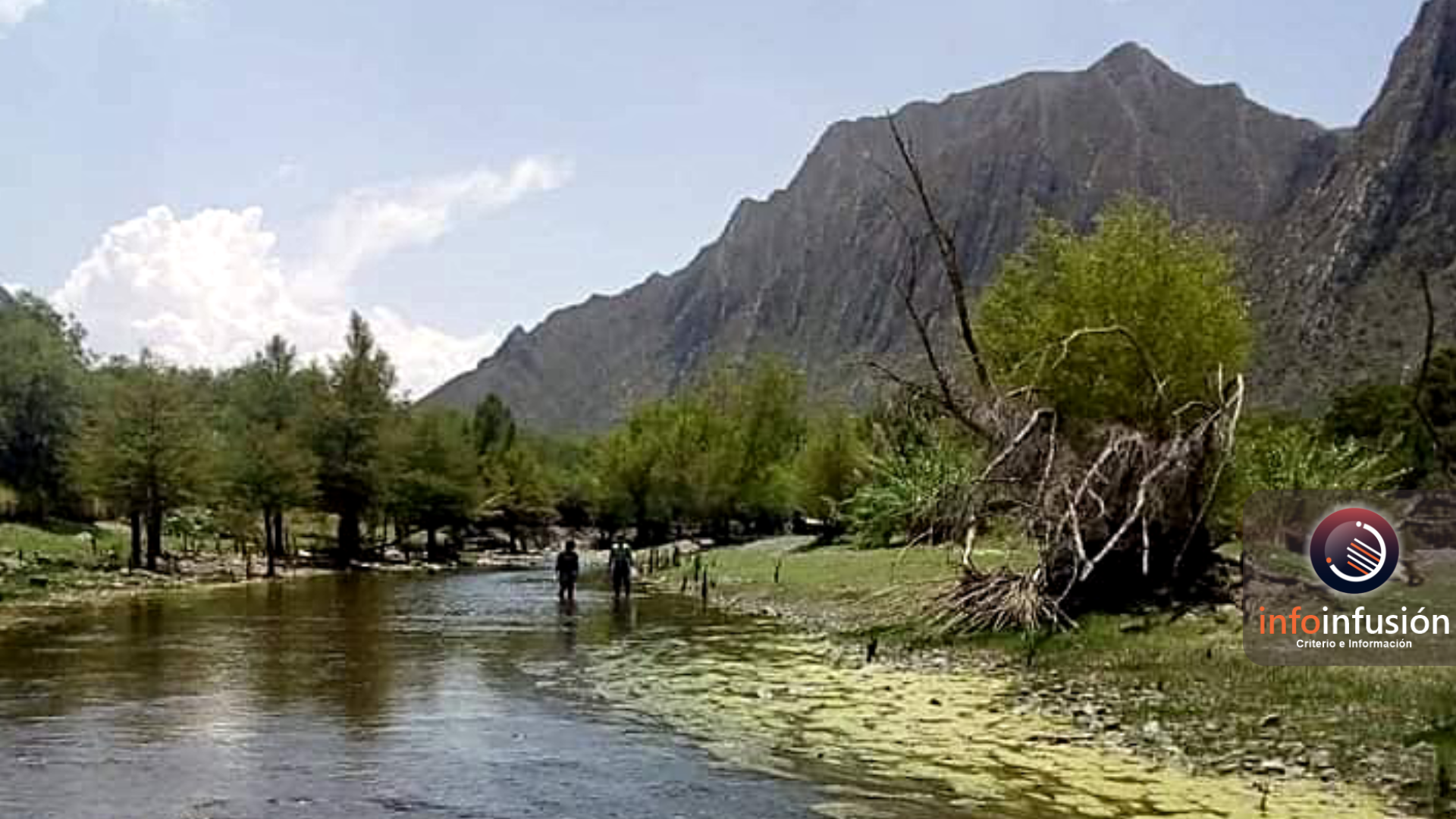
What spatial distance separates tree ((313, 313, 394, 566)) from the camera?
83062 millimetres

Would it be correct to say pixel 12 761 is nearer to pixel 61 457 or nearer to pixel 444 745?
pixel 444 745

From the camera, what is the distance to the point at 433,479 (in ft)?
298

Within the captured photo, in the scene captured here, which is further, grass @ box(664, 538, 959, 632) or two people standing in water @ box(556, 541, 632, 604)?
two people standing in water @ box(556, 541, 632, 604)

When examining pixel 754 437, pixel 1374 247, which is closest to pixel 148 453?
pixel 754 437

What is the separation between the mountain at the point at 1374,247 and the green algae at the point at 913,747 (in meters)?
86.0

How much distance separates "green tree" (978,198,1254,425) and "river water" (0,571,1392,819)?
30.4ft

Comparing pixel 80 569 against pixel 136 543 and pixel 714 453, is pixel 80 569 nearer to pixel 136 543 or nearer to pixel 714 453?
pixel 136 543

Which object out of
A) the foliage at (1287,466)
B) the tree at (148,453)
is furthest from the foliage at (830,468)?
the foliage at (1287,466)

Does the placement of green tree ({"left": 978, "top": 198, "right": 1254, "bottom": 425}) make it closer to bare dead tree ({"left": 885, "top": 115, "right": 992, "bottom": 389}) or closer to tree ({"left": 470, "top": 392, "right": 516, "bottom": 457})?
bare dead tree ({"left": 885, "top": 115, "right": 992, "bottom": 389})

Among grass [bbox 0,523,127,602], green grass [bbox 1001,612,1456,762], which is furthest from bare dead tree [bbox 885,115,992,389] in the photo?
grass [bbox 0,523,127,602]

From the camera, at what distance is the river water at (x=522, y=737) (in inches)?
563

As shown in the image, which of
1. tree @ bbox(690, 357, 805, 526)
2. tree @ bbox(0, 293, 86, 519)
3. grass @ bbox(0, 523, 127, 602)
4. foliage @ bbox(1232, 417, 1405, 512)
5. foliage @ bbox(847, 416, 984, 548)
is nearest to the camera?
foliage @ bbox(847, 416, 984, 548)

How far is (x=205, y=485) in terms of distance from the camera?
6481 centimetres

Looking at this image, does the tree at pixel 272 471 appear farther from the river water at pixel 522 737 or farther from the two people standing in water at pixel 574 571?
the river water at pixel 522 737
